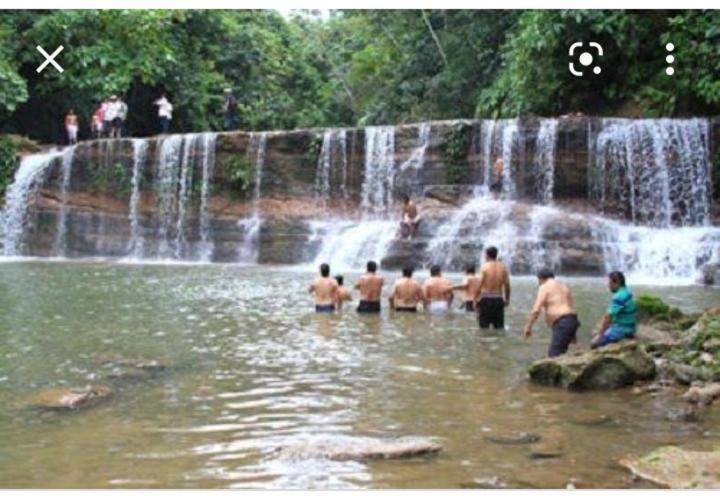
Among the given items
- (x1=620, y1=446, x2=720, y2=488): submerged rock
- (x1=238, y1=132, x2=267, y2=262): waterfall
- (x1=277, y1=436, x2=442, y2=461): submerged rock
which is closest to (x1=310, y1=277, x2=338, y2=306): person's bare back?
(x1=277, y1=436, x2=442, y2=461): submerged rock

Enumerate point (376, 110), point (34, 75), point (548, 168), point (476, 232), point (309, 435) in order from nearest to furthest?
point (309, 435), point (476, 232), point (548, 168), point (34, 75), point (376, 110)

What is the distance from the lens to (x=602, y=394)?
7301 millimetres

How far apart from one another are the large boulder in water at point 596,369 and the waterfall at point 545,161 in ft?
42.4

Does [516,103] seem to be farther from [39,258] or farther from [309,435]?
[309,435]

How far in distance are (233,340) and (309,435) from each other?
13.8 ft

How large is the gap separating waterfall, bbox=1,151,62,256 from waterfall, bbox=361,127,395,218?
772 cm

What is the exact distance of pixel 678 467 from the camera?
4816 mm

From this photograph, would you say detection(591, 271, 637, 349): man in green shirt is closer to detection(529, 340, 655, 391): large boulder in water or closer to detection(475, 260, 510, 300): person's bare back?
detection(529, 340, 655, 391): large boulder in water

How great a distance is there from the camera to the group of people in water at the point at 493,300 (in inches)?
339

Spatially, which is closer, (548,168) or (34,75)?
(548,168)

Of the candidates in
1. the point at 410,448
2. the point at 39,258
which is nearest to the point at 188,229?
the point at 39,258

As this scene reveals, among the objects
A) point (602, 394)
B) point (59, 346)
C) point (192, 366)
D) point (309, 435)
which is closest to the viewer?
point (309, 435)

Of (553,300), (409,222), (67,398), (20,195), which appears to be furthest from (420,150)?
(67,398)

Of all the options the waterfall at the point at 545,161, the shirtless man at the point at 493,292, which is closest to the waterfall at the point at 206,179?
the waterfall at the point at 545,161
